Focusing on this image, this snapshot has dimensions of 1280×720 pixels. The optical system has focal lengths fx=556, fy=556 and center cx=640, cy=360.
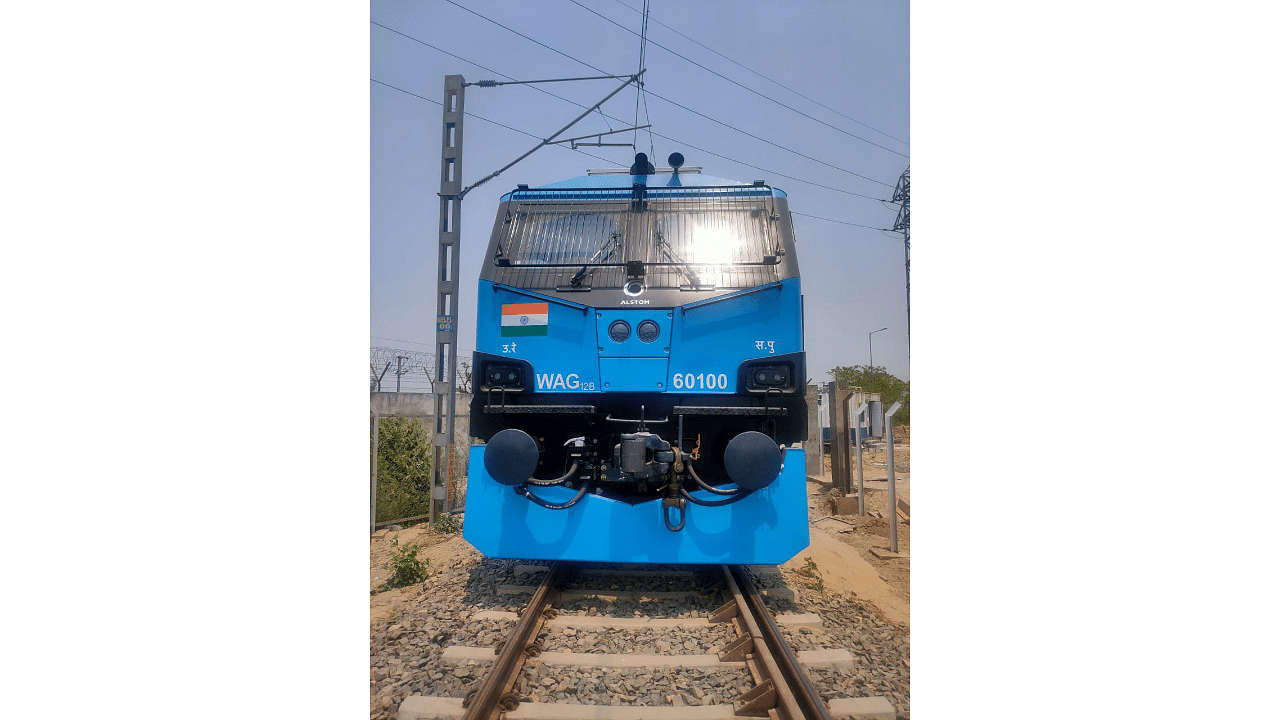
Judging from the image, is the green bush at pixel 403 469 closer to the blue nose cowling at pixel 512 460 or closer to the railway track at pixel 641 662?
the railway track at pixel 641 662

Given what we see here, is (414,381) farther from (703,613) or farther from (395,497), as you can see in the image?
(703,613)

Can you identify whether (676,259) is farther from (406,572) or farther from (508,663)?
(406,572)

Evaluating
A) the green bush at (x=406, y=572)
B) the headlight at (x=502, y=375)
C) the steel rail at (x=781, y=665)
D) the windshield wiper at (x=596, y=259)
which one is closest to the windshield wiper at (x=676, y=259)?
the windshield wiper at (x=596, y=259)

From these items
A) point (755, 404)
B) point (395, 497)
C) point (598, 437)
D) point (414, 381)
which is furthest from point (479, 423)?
point (395, 497)

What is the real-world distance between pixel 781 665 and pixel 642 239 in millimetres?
2644

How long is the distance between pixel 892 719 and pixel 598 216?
3301mm

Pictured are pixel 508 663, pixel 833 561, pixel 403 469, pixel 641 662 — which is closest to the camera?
pixel 508 663

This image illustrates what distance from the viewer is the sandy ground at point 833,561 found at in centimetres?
364

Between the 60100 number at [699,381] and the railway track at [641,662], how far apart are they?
1262 millimetres

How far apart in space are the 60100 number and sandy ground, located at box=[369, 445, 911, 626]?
59.7 inches

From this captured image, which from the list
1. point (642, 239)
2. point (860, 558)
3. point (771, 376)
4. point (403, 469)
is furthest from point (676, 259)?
point (403, 469)

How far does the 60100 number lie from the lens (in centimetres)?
356

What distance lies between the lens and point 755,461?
3.27 meters

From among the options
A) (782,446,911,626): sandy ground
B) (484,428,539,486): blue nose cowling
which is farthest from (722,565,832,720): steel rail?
(484,428,539,486): blue nose cowling
